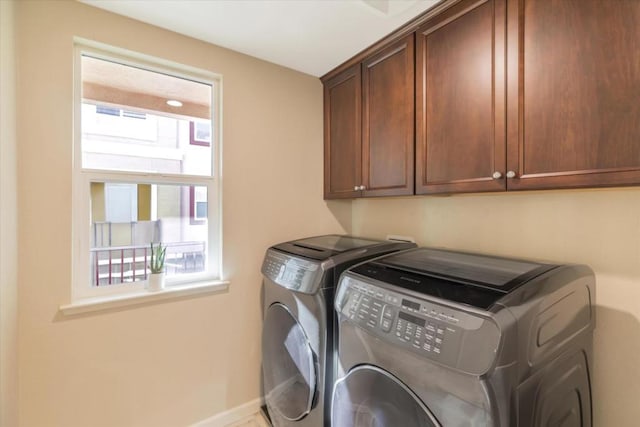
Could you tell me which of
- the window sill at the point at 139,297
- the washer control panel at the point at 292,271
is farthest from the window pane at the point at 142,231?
the washer control panel at the point at 292,271

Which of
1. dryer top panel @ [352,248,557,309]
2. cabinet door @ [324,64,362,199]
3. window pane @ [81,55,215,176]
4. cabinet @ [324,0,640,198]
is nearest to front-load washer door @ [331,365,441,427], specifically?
dryer top panel @ [352,248,557,309]

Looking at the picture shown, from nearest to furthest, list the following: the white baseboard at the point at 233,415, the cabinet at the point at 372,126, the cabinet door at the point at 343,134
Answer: the cabinet at the point at 372,126 → the white baseboard at the point at 233,415 → the cabinet door at the point at 343,134

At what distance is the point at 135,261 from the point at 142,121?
30.6 inches

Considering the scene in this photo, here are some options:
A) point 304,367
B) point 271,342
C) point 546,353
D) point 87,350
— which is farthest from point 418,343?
point 87,350

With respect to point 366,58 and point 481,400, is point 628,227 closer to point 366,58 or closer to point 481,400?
point 481,400

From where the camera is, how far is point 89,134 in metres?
1.50

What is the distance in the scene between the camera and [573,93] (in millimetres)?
965

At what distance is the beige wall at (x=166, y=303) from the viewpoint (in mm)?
1301

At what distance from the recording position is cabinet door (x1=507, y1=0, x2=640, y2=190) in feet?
2.84

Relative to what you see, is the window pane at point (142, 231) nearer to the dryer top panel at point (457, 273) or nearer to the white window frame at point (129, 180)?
the white window frame at point (129, 180)

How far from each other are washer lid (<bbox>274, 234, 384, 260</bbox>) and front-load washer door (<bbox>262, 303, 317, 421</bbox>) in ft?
1.04

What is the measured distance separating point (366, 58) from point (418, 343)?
1.59 meters

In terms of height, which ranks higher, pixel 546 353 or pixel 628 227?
pixel 628 227

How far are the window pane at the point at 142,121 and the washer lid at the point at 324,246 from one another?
2.33 feet
